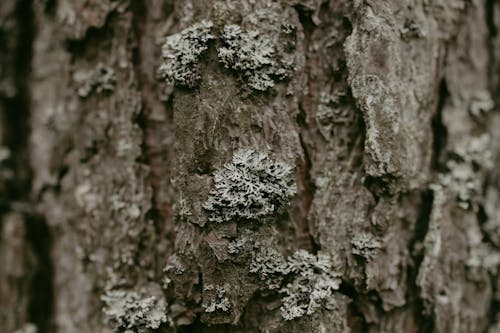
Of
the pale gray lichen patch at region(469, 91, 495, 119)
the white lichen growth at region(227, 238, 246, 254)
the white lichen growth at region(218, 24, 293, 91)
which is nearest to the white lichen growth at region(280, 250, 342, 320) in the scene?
the white lichen growth at region(227, 238, 246, 254)

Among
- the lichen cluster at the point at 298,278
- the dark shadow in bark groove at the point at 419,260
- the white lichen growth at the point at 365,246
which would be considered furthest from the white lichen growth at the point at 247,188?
the dark shadow in bark groove at the point at 419,260

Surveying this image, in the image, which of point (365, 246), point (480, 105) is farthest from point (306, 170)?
point (480, 105)

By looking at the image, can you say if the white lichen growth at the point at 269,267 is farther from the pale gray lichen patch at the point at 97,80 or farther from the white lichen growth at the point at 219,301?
the pale gray lichen patch at the point at 97,80

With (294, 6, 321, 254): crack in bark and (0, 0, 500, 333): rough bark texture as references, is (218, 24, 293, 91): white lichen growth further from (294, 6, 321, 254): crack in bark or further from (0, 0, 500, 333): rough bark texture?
(294, 6, 321, 254): crack in bark

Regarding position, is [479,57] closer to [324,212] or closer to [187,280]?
[324,212]

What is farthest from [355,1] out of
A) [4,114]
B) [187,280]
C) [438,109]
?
[4,114]
